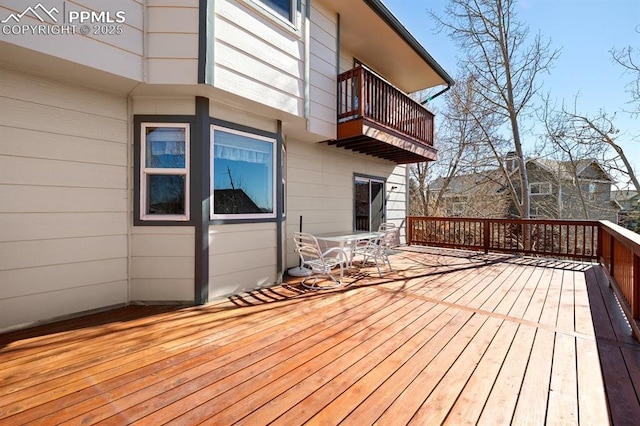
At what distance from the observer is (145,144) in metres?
3.39

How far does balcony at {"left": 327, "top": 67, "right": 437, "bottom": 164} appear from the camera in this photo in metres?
4.94

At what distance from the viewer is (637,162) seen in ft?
29.3

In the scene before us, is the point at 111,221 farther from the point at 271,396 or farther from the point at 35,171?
the point at 271,396

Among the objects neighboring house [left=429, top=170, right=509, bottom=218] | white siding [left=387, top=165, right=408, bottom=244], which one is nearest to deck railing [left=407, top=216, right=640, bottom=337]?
white siding [left=387, top=165, right=408, bottom=244]

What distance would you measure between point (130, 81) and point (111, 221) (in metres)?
1.55

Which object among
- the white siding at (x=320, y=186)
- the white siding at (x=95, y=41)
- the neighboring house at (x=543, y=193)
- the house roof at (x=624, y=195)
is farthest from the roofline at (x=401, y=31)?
the house roof at (x=624, y=195)

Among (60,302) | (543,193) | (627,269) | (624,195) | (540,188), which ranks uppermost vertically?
(540,188)

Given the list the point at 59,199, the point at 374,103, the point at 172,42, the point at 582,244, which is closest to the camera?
the point at 59,199

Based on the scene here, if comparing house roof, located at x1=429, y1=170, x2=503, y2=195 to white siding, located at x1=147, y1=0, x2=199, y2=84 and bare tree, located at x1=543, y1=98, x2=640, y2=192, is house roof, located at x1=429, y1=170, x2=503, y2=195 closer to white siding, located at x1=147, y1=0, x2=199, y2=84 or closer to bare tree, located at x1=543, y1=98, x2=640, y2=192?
bare tree, located at x1=543, y1=98, x2=640, y2=192

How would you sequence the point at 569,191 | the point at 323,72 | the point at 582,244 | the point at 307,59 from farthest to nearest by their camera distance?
the point at 569,191, the point at 582,244, the point at 323,72, the point at 307,59

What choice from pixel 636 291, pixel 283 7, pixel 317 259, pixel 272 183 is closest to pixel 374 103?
pixel 283 7

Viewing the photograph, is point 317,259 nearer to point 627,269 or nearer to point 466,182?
point 627,269

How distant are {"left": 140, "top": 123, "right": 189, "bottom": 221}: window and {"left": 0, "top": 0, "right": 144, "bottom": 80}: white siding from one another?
0.65 metres

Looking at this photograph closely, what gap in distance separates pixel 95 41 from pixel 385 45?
5.26 m
